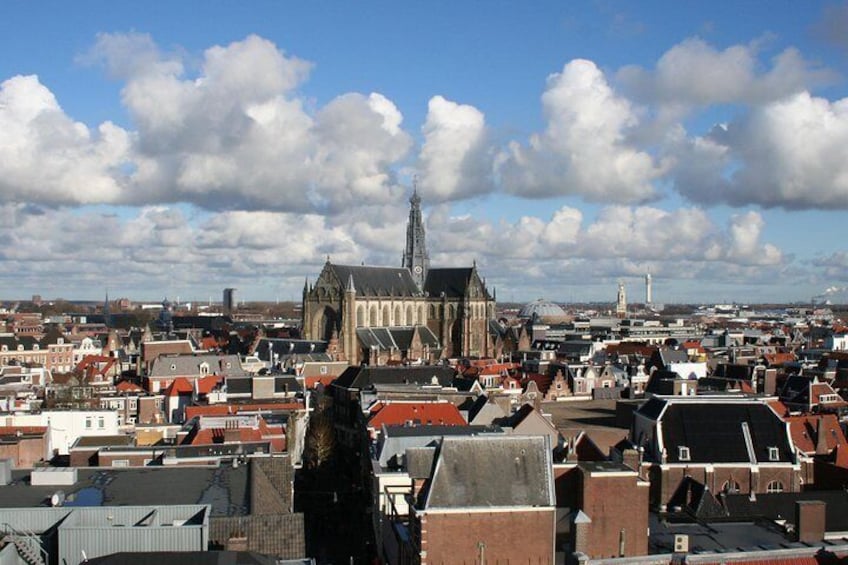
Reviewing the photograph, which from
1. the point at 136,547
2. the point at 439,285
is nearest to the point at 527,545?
the point at 136,547

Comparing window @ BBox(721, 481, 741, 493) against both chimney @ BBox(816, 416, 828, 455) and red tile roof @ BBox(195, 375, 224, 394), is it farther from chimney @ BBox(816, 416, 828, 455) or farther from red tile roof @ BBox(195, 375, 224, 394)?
red tile roof @ BBox(195, 375, 224, 394)

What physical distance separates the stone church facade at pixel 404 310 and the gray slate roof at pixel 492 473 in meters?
88.3

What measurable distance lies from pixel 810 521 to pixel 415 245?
120032mm

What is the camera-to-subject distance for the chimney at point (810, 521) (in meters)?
31.6

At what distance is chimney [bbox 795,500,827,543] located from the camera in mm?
31594

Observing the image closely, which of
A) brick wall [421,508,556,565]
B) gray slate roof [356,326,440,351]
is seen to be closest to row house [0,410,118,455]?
brick wall [421,508,556,565]

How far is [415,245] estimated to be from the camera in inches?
5901

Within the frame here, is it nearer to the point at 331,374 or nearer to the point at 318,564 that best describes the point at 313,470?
the point at 318,564

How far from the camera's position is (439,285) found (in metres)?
144

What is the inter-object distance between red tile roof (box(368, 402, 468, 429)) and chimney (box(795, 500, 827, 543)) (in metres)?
30.4

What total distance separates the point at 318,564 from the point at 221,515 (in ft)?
44.5

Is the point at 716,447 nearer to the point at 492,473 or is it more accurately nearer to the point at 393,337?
the point at 492,473

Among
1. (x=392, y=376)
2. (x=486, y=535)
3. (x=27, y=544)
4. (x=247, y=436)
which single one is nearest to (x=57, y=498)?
(x=27, y=544)

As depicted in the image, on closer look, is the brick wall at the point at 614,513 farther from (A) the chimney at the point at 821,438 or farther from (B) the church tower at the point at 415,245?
(B) the church tower at the point at 415,245
